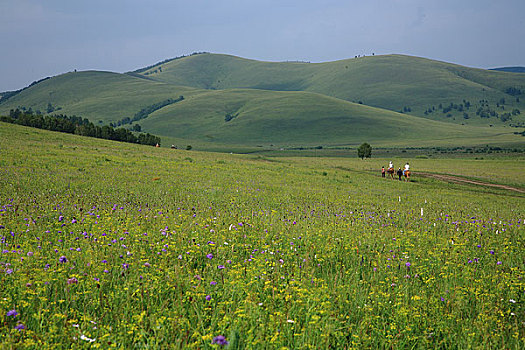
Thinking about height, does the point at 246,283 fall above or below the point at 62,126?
below

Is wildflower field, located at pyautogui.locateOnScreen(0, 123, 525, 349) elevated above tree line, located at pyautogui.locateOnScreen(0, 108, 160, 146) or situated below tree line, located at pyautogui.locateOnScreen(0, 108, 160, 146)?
below

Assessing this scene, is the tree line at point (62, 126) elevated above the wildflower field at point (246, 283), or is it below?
above

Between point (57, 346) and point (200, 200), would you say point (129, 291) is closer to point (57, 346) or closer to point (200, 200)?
point (57, 346)

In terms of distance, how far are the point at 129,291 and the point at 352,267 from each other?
12.9 feet

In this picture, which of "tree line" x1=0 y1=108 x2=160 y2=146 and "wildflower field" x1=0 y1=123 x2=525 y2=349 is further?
"tree line" x1=0 y1=108 x2=160 y2=146

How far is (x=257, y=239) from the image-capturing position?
26.2 feet

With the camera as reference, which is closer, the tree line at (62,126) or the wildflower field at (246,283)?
the wildflower field at (246,283)

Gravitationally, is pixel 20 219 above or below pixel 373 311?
above

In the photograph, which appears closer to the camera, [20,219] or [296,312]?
[296,312]

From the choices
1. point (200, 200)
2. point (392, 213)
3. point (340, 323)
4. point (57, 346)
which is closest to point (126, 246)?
point (57, 346)

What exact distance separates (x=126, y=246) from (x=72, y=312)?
2.34 meters

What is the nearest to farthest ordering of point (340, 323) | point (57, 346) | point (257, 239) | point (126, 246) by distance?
point (57, 346) → point (340, 323) → point (126, 246) → point (257, 239)

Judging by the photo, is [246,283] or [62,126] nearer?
[246,283]

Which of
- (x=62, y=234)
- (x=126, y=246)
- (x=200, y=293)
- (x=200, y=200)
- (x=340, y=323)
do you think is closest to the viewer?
(x=340, y=323)
